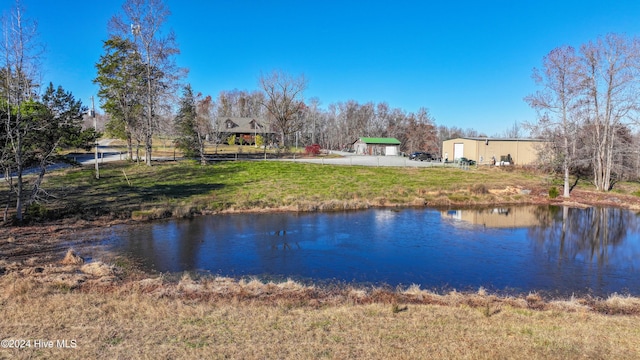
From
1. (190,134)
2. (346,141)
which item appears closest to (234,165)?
(190,134)

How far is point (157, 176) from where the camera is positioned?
31.9 m

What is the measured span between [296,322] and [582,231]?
690 inches

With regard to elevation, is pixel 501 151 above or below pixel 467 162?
above

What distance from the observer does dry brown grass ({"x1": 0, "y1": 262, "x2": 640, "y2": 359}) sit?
653 cm

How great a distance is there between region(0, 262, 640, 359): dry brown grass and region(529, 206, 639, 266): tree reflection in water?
616 centimetres

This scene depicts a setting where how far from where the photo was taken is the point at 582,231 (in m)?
19.6

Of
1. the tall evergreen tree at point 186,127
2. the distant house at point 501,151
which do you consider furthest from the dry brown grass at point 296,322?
the distant house at point 501,151

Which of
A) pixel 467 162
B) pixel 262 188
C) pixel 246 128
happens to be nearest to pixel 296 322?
pixel 262 188

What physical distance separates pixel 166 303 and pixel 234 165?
1188 inches

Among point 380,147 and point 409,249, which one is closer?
point 409,249

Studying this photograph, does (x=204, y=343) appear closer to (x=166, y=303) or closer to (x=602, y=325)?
(x=166, y=303)

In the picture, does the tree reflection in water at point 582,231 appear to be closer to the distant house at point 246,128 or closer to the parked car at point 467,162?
the parked car at point 467,162

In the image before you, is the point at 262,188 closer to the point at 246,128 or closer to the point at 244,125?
the point at 246,128

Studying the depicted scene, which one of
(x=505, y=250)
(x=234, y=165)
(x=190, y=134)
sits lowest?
(x=505, y=250)
